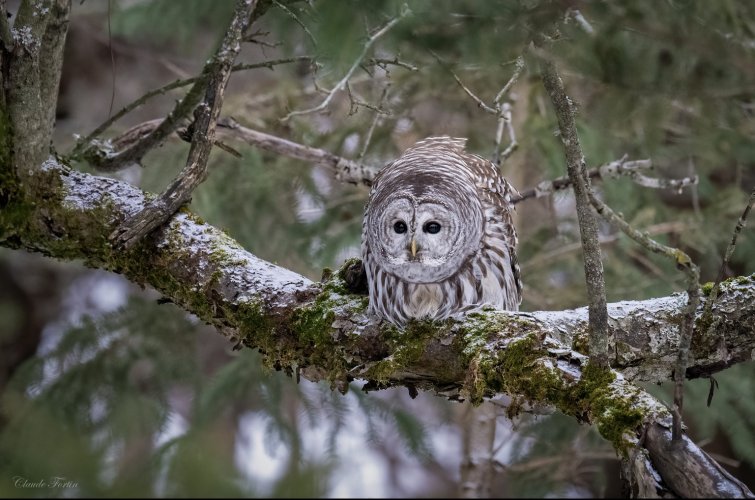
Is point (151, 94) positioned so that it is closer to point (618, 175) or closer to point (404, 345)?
point (404, 345)

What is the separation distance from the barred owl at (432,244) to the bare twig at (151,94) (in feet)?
2.14

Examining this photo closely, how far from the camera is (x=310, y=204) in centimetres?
584

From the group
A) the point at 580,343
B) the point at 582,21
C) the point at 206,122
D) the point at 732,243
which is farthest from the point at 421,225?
the point at 582,21

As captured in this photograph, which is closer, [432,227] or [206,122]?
[206,122]

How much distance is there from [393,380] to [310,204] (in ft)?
10.5

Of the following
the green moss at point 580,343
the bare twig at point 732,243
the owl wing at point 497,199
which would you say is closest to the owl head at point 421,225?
the owl wing at point 497,199

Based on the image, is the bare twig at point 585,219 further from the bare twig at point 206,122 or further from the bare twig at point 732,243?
the bare twig at point 206,122

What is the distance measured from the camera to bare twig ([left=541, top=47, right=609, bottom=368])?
223cm

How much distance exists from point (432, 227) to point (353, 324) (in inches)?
22.6

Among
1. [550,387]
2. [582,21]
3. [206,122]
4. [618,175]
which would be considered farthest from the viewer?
[618,175]

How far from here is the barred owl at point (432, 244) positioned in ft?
10.4

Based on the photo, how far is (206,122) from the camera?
303cm

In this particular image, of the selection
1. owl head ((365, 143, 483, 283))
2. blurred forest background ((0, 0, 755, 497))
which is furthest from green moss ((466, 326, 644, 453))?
blurred forest background ((0, 0, 755, 497))

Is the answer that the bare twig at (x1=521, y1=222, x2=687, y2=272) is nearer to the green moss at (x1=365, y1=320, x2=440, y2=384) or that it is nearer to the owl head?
the owl head
